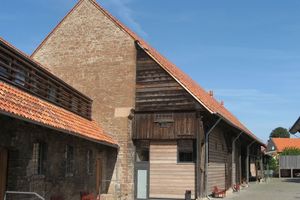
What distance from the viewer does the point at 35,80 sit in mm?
16578

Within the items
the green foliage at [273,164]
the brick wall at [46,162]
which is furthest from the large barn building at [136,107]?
the green foliage at [273,164]

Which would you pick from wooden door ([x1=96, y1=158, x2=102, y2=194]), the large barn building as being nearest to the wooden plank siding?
the large barn building

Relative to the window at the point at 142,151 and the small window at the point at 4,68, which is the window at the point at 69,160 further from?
the window at the point at 142,151

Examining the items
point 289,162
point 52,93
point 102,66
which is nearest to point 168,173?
point 102,66

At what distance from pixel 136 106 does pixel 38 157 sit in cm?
882

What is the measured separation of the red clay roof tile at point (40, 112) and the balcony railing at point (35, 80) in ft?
0.97

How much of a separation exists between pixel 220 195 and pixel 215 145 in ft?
10.1

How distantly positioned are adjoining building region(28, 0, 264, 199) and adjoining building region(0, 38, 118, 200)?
2.26 metres

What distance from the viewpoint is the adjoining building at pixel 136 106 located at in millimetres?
22859

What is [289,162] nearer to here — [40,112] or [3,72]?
[40,112]

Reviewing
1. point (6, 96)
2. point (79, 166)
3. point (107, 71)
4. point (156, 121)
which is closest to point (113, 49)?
point (107, 71)

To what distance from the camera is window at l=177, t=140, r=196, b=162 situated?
2284 centimetres

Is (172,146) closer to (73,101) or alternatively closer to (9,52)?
(73,101)

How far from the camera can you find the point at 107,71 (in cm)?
2442
